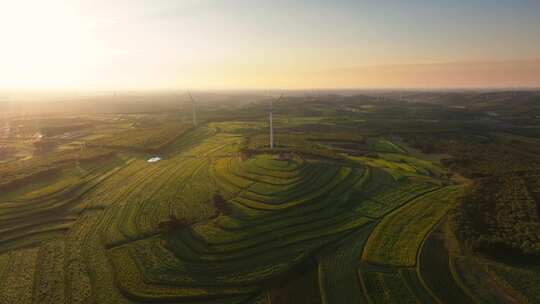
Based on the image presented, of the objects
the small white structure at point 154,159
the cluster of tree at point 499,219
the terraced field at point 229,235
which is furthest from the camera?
the small white structure at point 154,159

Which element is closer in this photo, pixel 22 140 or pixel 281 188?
pixel 281 188

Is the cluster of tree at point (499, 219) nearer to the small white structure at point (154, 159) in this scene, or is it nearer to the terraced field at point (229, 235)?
the terraced field at point (229, 235)

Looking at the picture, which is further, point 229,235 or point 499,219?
point 499,219

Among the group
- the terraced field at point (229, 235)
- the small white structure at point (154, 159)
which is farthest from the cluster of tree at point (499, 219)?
the small white structure at point (154, 159)

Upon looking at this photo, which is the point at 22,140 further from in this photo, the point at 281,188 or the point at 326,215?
the point at 326,215

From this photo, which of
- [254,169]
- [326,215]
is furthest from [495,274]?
[254,169]

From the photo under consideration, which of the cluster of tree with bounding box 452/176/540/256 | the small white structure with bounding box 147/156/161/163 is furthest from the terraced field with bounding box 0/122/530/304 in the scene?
the small white structure with bounding box 147/156/161/163

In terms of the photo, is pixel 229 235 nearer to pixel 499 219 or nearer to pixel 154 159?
pixel 499 219

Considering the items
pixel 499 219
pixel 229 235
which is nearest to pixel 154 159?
pixel 229 235
